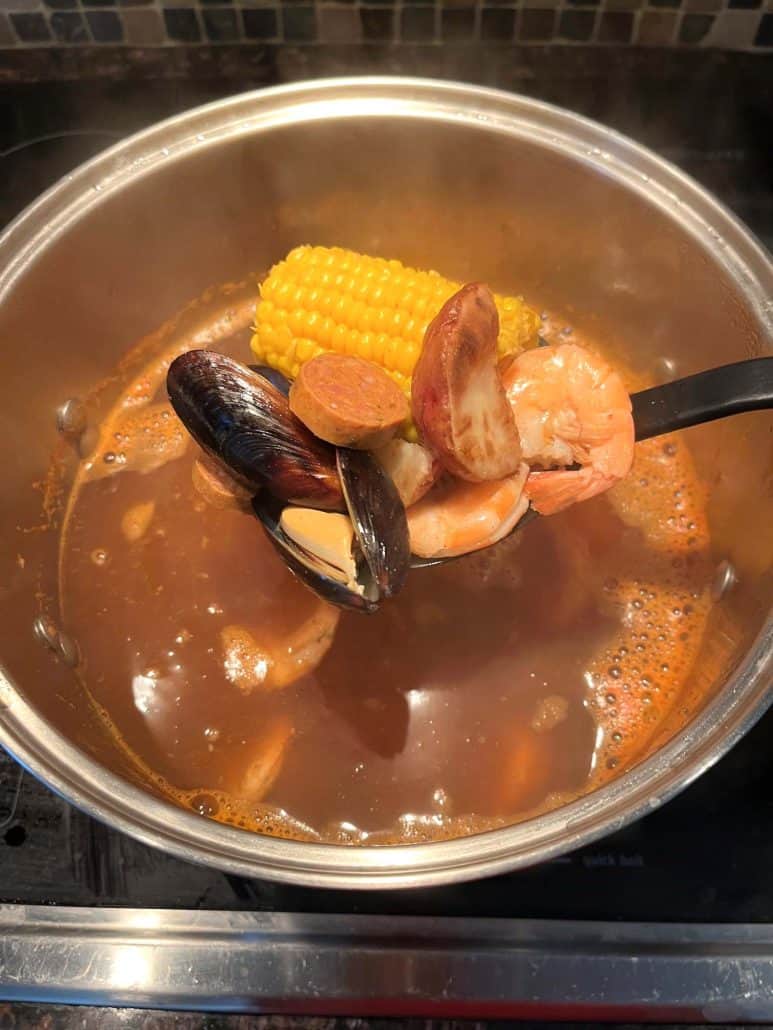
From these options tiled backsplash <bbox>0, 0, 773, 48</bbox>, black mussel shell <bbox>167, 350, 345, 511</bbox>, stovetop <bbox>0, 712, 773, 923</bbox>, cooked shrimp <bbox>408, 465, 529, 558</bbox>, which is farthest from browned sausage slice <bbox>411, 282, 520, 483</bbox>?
tiled backsplash <bbox>0, 0, 773, 48</bbox>

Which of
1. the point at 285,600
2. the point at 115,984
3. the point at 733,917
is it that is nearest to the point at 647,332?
the point at 285,600

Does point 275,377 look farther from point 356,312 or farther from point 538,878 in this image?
point 538,878

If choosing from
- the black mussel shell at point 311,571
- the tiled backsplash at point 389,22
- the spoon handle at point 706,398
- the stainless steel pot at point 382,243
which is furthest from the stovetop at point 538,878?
the tiled backsplash at point 389,22

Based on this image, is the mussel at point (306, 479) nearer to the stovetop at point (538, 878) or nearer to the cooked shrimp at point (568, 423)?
the cooked shrimp at point (568, 423)

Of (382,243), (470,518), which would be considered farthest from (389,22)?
(470,518)

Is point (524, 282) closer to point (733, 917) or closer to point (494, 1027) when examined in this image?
point (733, 917)

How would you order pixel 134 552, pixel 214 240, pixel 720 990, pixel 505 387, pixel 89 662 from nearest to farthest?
pixel 720 990 → pixel 505 387 → pixel 89 662 → pixel 134 552 → pixel 214 240
